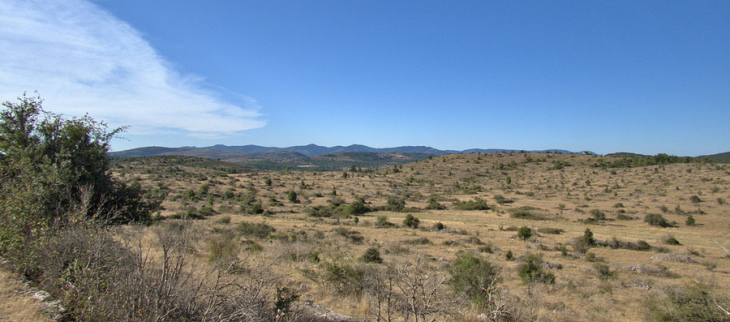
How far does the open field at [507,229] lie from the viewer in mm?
10269

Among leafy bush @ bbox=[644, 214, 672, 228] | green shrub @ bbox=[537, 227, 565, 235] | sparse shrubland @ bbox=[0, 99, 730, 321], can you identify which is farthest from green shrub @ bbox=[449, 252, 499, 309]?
leafy bush @ bbox=[644, 214, 672, 228]

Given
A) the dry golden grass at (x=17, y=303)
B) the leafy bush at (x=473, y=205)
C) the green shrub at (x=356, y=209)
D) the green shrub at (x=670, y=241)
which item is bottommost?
the green shrub at (x=356, y=209)

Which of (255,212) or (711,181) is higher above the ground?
(711,181)

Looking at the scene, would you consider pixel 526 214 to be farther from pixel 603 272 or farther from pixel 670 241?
pixel 603 272

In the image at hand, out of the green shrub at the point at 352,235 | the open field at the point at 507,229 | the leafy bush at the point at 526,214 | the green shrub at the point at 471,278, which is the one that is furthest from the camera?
the leafy bush at the point at 526,214

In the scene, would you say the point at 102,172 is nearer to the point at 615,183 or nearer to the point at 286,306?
the point at 286,306

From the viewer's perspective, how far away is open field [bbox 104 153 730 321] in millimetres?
10269

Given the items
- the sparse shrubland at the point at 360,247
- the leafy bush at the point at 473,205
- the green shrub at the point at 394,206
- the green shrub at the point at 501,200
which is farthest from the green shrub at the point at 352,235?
the green shrub at the point at 501,200

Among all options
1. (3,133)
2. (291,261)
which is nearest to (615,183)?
(291,261)

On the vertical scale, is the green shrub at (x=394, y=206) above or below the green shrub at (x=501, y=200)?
below

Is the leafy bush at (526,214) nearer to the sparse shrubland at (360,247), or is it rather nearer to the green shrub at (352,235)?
the sparse shrubland at (360,247)

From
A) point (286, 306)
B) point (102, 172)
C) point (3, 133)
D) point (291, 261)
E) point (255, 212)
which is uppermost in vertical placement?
point (3, 133)

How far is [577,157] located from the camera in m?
70.9

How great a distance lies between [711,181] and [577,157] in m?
33.1
